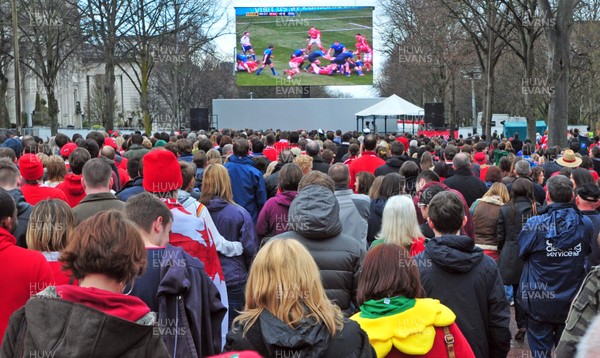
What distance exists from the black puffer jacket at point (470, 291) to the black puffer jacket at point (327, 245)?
53 centimetres

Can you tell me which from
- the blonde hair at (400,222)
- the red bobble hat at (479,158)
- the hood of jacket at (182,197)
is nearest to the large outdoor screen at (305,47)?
the red bobble hat at (479,158)

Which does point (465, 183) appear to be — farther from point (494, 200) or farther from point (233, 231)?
point (233, 231)

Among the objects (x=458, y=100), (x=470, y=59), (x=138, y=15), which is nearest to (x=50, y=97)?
(x=138, y=15)

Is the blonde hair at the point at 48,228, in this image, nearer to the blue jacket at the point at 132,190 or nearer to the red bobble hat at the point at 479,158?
the blue jacket at the point at 132,190

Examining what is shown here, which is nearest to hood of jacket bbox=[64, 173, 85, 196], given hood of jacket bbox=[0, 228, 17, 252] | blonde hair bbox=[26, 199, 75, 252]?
blonde hair bbox=[26, 199, 75, 252]

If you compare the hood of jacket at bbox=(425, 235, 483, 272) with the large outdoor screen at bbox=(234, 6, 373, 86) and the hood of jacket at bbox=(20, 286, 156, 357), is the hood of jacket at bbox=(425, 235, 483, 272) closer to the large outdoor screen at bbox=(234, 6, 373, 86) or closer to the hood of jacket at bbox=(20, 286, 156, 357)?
the hood of jacket at bbox=(20, 286, 156, 357)

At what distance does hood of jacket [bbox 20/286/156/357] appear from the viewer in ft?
9.13

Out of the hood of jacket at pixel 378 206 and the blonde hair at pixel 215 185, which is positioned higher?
the blonde hair at pixel 215 185

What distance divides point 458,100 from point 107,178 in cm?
6979

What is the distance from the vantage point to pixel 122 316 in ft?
9.52

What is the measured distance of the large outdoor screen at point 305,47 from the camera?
45.9 metres

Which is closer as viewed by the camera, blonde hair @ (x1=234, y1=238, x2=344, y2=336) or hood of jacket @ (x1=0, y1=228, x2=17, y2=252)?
blonde hair @ (x1=234, y1=238, x2=344, y2=336)

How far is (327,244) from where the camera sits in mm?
5125

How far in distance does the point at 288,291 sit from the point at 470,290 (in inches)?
70.5
